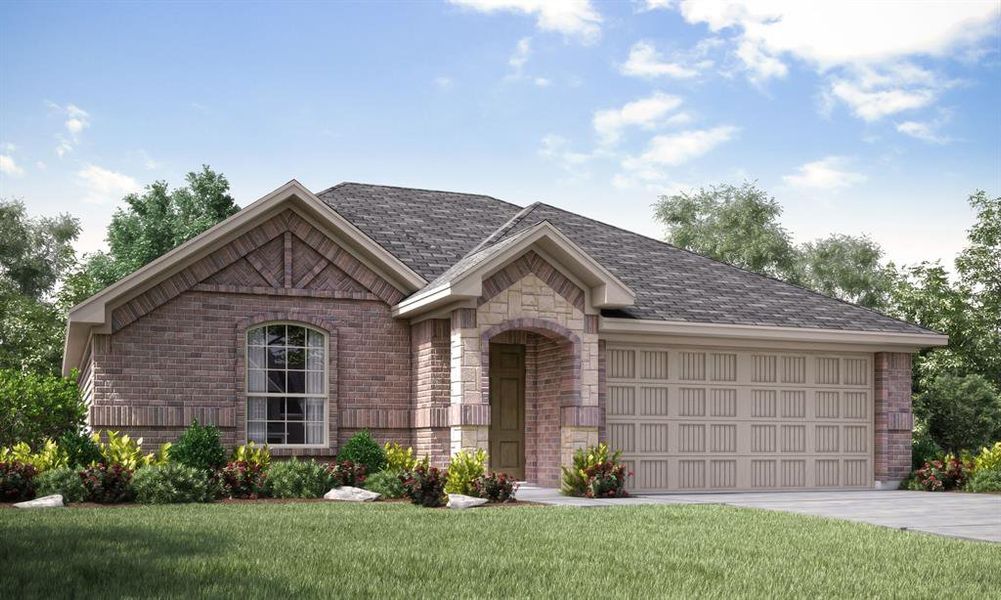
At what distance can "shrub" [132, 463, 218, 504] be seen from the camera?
14.8 m

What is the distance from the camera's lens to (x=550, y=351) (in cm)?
1914

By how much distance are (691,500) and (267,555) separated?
9.38 m

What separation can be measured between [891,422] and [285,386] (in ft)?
38.6

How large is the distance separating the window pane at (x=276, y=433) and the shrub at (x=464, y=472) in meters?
3.22

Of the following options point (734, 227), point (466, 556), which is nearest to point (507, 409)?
point (466, 556)

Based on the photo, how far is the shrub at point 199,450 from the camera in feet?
53.8

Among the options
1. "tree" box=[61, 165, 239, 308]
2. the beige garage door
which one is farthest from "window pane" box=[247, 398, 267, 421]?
"tree" box=[61, 165, 239, 308]

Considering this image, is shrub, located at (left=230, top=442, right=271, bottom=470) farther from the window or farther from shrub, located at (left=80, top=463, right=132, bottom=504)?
shrub, located at (left=80, top=463, right=132, bottom=504)

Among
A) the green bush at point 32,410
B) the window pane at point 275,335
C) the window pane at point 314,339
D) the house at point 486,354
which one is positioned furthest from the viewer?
the green bush at point 32,410

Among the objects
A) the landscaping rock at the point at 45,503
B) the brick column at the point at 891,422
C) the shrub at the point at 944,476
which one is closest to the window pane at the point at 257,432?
the landscaping rock at the point at 45,503

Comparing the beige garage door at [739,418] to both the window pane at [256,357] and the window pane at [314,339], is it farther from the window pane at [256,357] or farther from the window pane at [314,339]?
the window pane at [256,357]

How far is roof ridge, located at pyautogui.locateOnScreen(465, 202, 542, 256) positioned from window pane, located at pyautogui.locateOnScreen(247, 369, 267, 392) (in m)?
4.37

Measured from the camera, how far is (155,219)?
33250mm

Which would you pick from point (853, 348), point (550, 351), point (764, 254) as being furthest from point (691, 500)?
point (764, 254)
